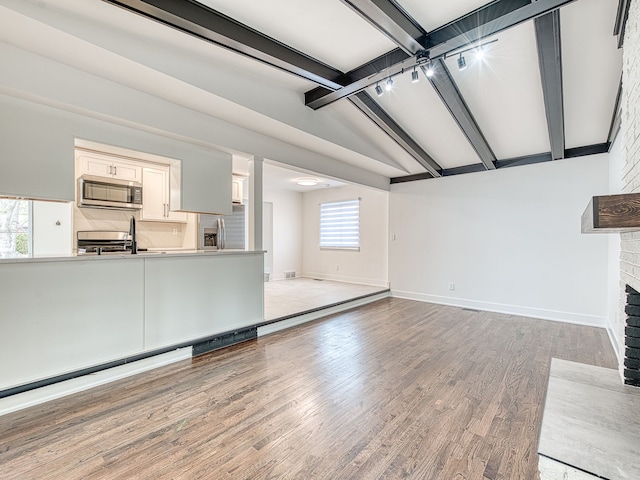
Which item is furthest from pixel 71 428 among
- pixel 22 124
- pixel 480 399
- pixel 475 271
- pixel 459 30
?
pixel 475 271

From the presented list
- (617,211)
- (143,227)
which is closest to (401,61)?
(617,211)

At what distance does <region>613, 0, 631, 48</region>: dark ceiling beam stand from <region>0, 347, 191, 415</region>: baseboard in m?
4.72

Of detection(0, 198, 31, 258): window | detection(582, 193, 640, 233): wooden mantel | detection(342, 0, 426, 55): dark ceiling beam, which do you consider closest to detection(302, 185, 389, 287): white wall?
detection(342, 0, 426, 55): dark ceiling beam

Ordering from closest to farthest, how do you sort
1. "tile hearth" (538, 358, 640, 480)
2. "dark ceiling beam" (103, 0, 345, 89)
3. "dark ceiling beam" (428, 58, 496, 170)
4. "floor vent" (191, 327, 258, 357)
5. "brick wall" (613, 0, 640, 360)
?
"tile hearth" (538, 358, 640, 480) → "brick wall" (613, 0, 640, 360) → "dark ceiling beam" (103, 0, 345, 89) → "dark ceiling beam" (428, 58, 496, 170) → "floor vent" (191, 327, 258, 357)

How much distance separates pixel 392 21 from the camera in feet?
7.77

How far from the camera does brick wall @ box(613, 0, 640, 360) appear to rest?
1.82 metres

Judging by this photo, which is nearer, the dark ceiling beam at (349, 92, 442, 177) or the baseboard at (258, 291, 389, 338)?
the dark ceiling beam at (349, 92, 442, 177)

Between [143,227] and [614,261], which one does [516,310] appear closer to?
[614,261]

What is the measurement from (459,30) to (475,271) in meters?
4.05

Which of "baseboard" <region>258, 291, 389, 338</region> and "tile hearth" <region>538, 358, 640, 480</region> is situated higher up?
"tile hearth" <region>538, 358, 640, 480</region>

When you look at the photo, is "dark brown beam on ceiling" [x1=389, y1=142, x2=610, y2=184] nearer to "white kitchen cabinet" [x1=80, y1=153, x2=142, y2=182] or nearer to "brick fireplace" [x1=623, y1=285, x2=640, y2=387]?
"brick fireplace" [x1=623, y1=285, x2=640, y2=387]

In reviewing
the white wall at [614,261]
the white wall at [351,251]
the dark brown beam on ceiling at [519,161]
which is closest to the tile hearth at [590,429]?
the white wall at [614,261]

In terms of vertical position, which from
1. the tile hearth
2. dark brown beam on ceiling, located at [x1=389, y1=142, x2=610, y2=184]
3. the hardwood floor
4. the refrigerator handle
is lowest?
the hardwood floor

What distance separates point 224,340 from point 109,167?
9.42 ft
